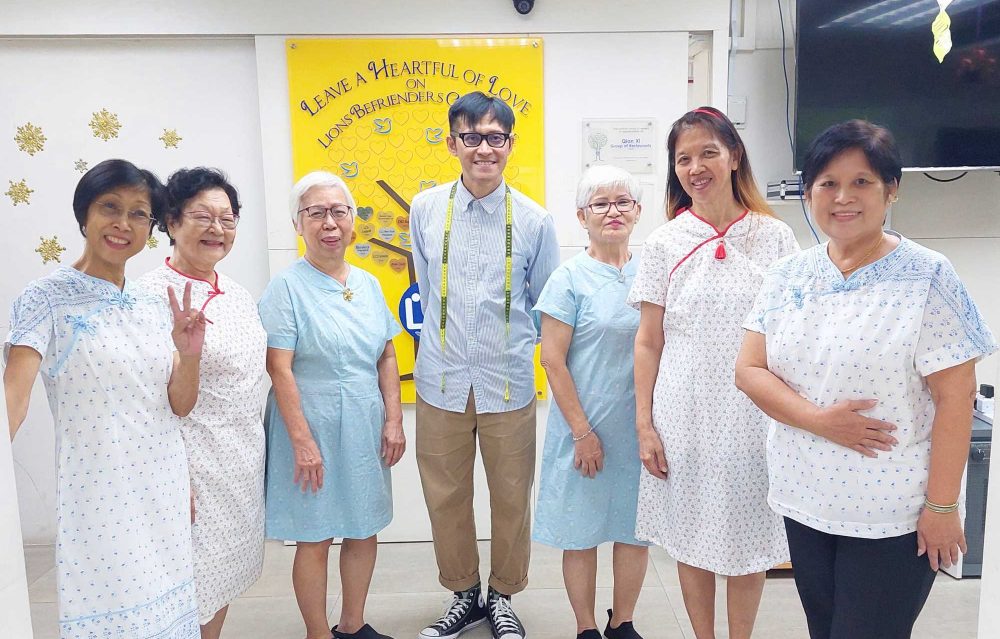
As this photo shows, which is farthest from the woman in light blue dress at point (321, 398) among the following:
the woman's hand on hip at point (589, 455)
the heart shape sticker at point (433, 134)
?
the heart shape sticker at point (433, 134)

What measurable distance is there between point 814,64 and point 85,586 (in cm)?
301

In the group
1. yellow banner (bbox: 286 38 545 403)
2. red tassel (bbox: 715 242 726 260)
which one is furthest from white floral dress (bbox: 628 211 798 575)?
yellow banner (bbox: 286 38 545 403)

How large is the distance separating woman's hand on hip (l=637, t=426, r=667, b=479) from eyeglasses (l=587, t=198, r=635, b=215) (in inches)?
25.0

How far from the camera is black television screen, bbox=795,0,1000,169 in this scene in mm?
2869

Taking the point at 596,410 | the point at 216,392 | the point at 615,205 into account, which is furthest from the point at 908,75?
the point at 216,392

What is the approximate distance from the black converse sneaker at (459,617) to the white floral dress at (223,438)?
2.31ft

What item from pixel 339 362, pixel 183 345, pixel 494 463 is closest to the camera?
pixel 183 345

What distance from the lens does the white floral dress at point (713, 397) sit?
1.81 m

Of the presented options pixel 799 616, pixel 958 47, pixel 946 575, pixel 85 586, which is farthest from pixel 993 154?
pixel 85 586

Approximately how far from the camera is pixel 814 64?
290 cm

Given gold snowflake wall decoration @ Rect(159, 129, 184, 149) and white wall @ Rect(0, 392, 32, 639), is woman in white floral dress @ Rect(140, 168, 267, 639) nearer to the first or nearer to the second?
white wall @ Rect(0, 392, 32, 639)

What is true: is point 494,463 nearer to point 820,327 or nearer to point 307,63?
point 820,327

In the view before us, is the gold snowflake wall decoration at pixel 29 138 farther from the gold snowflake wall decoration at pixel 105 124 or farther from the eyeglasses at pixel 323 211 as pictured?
the eyeglasses at pixel 323 211

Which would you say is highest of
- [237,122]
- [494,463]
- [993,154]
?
[237,122]
